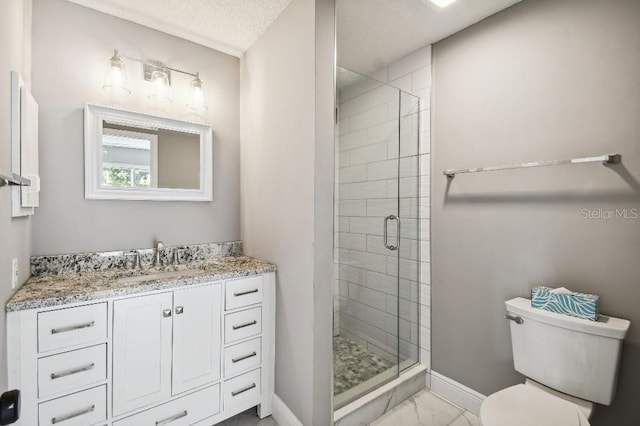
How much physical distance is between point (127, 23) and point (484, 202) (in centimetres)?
251

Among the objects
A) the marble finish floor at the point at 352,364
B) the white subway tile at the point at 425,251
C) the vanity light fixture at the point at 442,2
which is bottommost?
the marble finish floor at the point at 352,364

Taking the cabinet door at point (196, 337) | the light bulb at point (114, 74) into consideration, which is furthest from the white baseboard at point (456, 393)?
the light bulb at point (114, 74)

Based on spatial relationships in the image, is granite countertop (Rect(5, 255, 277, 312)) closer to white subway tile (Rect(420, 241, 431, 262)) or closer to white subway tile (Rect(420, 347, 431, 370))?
white subway tile (Rect(420, 241, 431, 262))

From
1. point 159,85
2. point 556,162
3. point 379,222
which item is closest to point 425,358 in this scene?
point 379,222

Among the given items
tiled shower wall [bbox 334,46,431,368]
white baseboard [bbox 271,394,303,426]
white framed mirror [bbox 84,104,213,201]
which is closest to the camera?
white baseboard [bbox 271,394,303,426]

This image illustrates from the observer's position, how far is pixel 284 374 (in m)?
1.73

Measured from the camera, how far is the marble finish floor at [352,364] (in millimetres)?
1857

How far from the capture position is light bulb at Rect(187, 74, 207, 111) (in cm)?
202

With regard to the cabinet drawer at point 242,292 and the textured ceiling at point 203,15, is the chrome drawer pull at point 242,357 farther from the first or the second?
the textured ceiling at point 203,15

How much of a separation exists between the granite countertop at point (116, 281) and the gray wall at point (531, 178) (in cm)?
131

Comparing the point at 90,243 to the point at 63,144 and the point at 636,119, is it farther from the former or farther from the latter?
the point at 636,119

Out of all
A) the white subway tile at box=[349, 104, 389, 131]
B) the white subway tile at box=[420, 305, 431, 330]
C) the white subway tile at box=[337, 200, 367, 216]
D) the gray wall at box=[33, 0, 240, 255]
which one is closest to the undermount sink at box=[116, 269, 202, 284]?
the gray wall at box=[33, 0, 240, 255]

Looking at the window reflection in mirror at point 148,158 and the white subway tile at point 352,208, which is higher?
the window reflection in mirror at point 148,158

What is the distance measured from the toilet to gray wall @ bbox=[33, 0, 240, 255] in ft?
6.67
